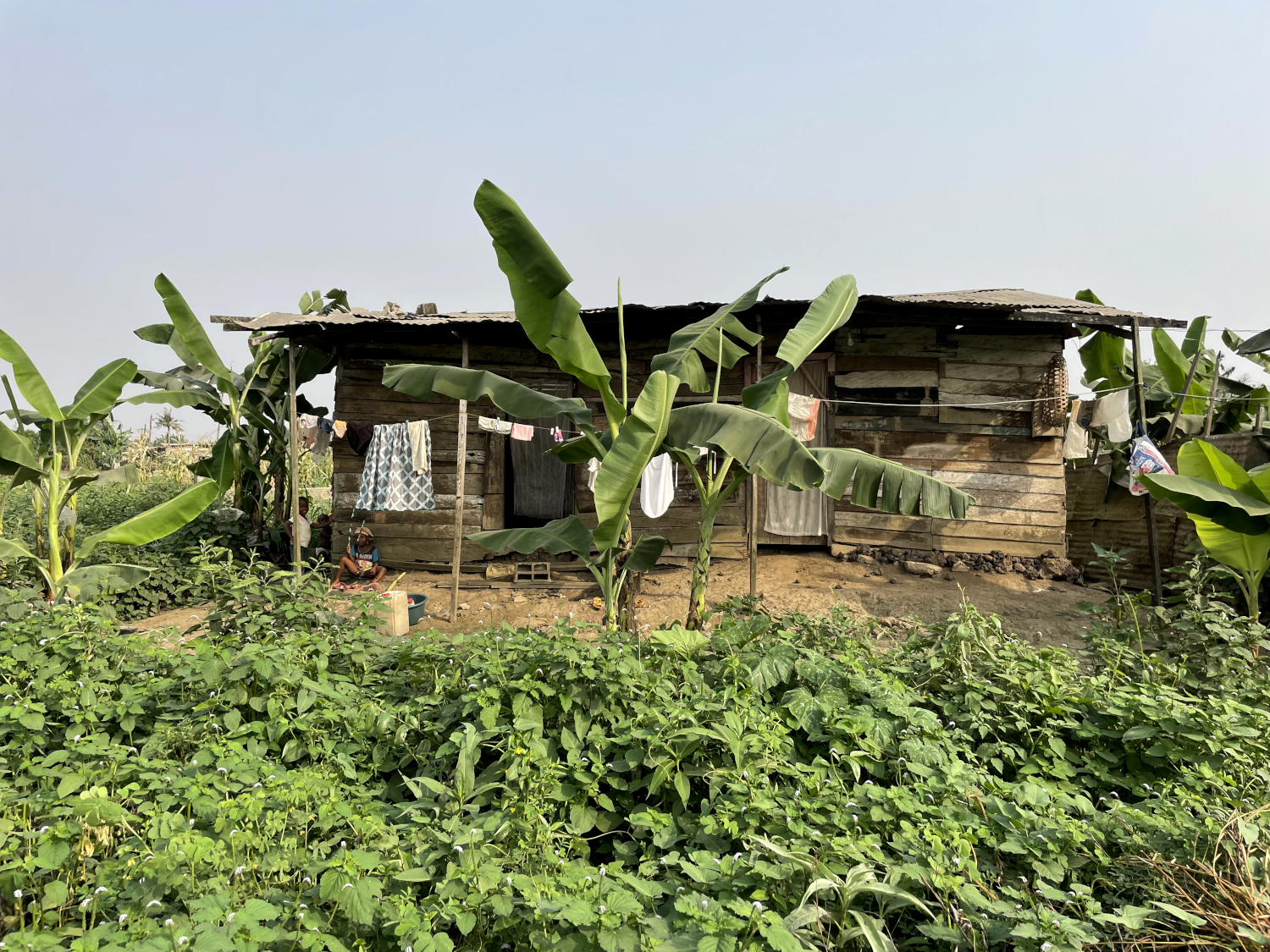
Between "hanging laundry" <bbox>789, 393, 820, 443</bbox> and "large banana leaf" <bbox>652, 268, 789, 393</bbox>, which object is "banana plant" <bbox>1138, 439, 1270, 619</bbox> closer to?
"hanging laundry" <bbox>789, 393, 820, 443</bbox>

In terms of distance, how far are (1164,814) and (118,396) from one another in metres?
7.95

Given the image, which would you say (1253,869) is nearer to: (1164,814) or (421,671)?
(1164,814)

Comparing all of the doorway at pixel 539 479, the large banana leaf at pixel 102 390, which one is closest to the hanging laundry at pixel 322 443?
the doorway at pixel 539 479

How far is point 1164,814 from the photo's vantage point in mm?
2367

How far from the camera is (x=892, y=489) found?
4379 millimetres

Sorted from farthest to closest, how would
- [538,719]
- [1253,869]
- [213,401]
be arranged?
[213,401] < [538,719] < [1253,869]

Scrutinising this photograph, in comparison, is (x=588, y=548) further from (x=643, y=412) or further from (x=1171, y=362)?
(x=1171, y=362)

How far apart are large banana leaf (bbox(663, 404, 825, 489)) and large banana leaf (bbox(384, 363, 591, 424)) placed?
1.11 meters

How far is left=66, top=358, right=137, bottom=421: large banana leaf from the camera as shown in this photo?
605 cm

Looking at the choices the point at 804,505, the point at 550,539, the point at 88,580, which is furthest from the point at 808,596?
the point at 88,580

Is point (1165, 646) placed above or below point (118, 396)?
below

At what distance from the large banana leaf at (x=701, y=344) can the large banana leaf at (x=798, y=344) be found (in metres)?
0.44

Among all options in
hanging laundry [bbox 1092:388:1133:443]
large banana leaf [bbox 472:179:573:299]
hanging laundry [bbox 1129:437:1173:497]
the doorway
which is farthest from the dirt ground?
large banana leaf [bbox 472:179:573:299]

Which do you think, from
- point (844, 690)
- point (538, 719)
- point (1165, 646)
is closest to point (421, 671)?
point (538, 719)
